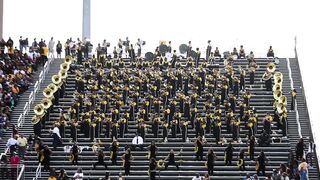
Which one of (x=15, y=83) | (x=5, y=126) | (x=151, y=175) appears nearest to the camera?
(x=151, y=175)

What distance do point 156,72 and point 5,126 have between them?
856cm

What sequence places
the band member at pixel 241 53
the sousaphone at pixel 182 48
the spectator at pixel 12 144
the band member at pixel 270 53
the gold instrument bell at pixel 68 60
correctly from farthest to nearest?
the sousaphone at pixel 182 48, the band member at pixel 241 53, the band member at pixel 270 53, the gold instrument bell at pixel 68 60, the spectator at pixel 12 144

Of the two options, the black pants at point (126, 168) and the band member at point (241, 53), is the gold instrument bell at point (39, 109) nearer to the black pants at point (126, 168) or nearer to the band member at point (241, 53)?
the black pants at point (126, 168)

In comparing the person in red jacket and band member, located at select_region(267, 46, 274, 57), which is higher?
band member, located at select_region(267, 46, 274, 57)

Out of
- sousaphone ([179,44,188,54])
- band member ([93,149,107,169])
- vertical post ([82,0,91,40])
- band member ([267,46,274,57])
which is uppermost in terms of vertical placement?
vertical post ([82,0,91,40])

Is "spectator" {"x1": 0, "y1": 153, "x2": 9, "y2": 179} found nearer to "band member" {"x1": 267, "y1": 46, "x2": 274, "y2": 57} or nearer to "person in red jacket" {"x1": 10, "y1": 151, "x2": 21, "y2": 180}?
"person in red jacket" {"x1": 10, "y1": 151, "x2": 21, "y2": 180}

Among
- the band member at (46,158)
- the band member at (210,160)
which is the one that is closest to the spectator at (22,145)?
the band member at (46,158)

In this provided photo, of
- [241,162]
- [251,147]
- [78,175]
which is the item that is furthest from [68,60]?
[241,162]

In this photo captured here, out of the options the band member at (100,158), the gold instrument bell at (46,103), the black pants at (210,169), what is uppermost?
the gold instrument bell at (46,103)

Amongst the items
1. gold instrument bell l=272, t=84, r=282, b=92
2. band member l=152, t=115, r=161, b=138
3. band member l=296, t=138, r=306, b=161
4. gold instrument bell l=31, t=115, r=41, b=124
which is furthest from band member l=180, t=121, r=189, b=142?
gold instrument bell l=31, t=115, r=41, b=124

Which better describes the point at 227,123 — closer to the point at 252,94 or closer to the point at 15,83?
the point at 252,94

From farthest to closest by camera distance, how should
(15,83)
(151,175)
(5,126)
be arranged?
(15,83)
(5,126)
(151,175)

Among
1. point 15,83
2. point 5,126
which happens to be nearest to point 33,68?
point 15,83

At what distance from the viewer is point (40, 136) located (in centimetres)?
5875
